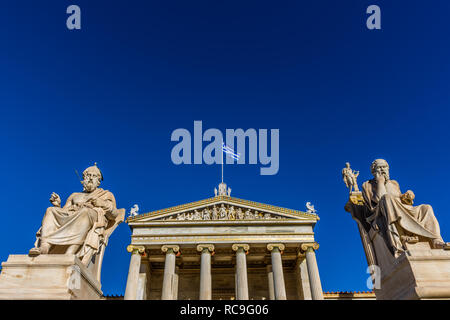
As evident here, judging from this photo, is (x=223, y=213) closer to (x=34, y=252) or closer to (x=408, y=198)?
(x=408, y=198)

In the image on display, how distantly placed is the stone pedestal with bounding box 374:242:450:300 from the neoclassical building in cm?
2329

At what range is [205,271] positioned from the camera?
27.1 m

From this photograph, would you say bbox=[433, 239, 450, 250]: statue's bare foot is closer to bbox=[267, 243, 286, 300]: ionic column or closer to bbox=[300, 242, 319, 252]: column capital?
bbox=[267, 243, 286, 300]: ionic column

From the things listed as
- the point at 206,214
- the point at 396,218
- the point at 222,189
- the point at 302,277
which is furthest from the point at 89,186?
the point at 222,189

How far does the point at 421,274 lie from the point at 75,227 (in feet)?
16.7

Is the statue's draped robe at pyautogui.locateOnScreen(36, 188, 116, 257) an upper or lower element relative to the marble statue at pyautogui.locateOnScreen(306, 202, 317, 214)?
lower

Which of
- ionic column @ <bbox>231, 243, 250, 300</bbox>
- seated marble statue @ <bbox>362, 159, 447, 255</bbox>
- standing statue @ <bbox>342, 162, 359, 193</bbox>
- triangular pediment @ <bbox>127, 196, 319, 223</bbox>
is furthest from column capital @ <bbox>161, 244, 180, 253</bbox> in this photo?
seated marble statue @ <bbox>362, 159, 447, 255</bbox>

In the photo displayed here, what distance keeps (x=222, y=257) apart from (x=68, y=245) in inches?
1053

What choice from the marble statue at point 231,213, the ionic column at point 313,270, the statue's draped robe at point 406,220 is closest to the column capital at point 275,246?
the ionic column at point 313,270

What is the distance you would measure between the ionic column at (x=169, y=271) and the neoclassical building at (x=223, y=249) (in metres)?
0.08

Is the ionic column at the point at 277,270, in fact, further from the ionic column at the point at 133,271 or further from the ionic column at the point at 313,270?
the ionic column at the point at 133,271

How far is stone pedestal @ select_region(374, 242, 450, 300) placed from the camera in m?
4.16
